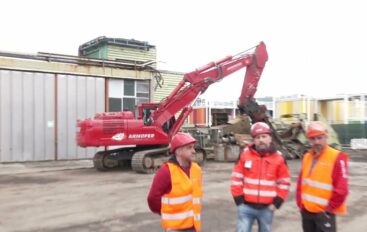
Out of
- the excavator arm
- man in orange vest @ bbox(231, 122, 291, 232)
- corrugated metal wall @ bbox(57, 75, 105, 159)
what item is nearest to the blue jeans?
man in orange vest @ bbox(231, 122, 291, 232)

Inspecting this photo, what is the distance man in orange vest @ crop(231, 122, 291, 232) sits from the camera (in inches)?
181

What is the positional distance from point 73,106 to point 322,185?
1718cm

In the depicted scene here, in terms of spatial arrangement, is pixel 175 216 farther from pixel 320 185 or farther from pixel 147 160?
pixel 147 160

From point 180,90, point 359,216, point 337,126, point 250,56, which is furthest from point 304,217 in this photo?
point 337,126

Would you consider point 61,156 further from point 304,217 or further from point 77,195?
point 304,217

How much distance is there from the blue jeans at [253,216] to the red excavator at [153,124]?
10187mm

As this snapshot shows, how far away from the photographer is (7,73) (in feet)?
61.4

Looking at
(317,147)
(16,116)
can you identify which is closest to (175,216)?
(317,147)

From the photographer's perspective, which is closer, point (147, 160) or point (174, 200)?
point (174, 200)

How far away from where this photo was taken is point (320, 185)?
4.50 m

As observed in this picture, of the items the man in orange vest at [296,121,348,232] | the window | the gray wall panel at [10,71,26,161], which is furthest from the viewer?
the window

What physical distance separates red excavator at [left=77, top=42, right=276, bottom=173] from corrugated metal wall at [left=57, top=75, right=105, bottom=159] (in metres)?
4.30

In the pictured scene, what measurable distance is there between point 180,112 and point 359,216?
9.01 m

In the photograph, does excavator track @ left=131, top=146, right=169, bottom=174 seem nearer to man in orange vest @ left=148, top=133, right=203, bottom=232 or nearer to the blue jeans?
the blue jeans
